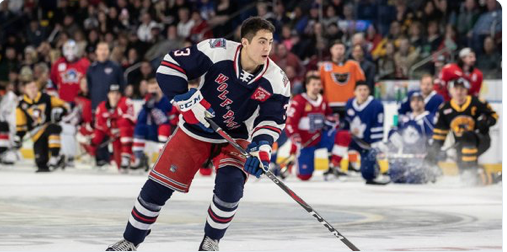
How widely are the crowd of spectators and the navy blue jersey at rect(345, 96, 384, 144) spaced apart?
88cm

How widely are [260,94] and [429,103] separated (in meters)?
5.65

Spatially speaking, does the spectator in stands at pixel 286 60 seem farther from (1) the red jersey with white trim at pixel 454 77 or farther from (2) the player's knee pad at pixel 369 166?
(2) the player's knee pad at pixel 369 166

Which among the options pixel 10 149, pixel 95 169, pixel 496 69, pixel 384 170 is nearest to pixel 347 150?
pixel 384 170

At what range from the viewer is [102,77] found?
12016 mm

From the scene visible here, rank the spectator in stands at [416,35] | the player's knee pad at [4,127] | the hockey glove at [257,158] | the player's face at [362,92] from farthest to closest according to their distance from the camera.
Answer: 1. the spectator in stands at [416,35]
2. the player's knee pad at [4,127]
3. the player's face at [362,92]
4. the hockey glove at [257,158]

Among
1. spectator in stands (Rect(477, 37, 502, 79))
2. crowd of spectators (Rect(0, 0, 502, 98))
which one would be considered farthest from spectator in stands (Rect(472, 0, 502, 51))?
spectator in stands (Rect(477, 37, 502, 79))

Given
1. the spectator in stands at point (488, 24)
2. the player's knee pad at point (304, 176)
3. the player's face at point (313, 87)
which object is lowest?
the player's knee pad at point (304, 176)

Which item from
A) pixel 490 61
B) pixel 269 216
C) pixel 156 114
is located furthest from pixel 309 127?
pixel 269 216

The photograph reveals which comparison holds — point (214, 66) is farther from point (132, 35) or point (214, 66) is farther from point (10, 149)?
point (132, 35)

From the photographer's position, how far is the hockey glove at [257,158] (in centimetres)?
509

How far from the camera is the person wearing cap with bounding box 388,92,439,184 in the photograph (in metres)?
10.2

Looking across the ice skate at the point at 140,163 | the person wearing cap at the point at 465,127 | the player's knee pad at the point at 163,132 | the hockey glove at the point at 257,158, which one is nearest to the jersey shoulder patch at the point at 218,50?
the hockey glove at the point at 257,158

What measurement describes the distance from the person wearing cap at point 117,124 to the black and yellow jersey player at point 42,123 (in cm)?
38

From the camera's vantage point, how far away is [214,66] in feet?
17.1
